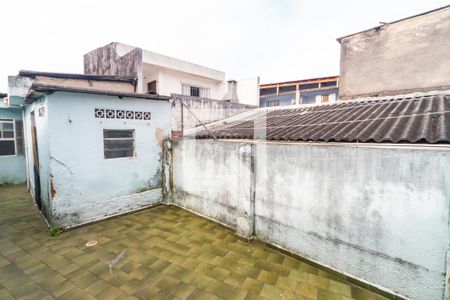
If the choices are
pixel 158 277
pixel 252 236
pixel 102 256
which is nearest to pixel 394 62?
pixel 252 236

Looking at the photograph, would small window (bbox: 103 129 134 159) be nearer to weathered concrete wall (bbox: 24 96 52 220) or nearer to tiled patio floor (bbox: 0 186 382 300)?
weathered concrete wall (bbox: 24 96 52 220)

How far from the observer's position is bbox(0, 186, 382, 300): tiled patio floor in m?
3.57

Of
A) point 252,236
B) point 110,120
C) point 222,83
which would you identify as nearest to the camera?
point 252,236

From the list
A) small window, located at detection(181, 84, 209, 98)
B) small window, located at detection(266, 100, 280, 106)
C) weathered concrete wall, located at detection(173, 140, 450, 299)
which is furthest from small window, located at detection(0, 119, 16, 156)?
small window, located at detection(266, 100, 280, 106)

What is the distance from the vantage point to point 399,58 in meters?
7.69

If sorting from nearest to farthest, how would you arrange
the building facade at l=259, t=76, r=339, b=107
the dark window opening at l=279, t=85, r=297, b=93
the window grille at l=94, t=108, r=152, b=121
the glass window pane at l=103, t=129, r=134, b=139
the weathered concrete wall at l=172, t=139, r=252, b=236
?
the weathered concrete wall at l=172, t=139, r=252, b=236 < the window grille at l=94, t=108, r=152, b=121 < the glass window pane at l=103, t=129, r=134, b=139 < the building facade at l=259, t=76, r=339, b=107 < the dark window opening at l=279, t=85, r=297, b=93

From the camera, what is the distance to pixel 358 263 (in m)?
3.81

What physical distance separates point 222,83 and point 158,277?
1465cm

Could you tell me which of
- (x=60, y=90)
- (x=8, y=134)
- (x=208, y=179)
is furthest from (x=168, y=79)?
(x=208, y=179)

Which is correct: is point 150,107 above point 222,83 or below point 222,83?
below

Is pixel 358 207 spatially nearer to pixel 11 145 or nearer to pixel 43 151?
pixel 43 151

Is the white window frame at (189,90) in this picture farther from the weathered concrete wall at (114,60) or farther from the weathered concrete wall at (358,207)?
the weathered concrete wall at (358,207)

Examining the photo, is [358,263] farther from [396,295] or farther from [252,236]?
[252,236]

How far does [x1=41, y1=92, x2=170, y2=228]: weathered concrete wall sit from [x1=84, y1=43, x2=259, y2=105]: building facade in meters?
4.24
